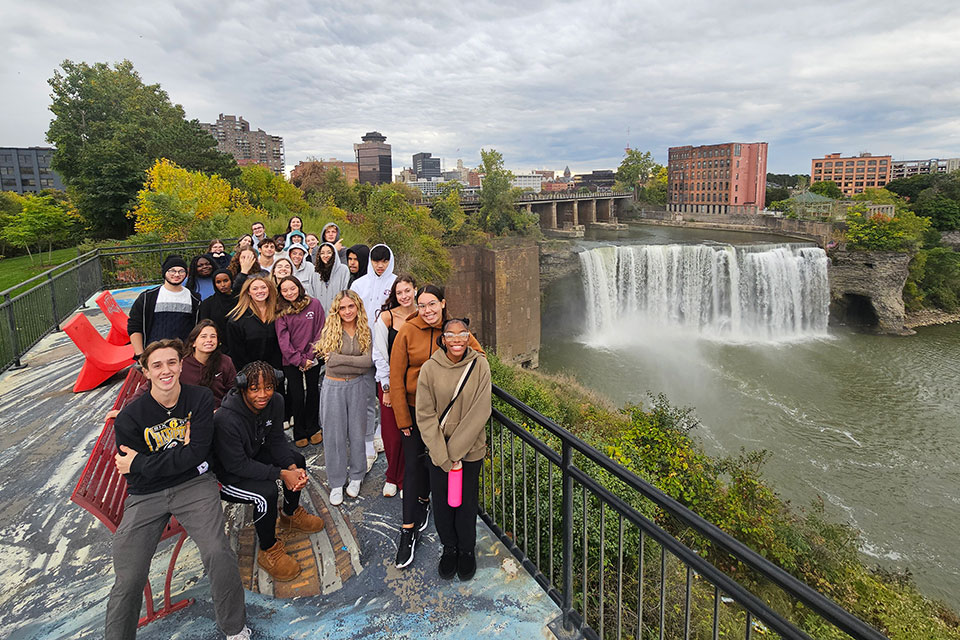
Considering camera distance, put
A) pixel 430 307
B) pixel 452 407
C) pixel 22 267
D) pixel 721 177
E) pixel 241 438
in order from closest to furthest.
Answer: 1. pixel 452 407
2. pixel 241 438
3. pixel 430 307
4. pixel 22 267
5. pixel 721 177

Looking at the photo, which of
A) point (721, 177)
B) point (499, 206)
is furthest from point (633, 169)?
point (499, 206)

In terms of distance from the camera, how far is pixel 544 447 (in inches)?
104

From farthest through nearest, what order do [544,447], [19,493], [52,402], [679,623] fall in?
[679,623] → [52,402] → [19,493] → [544,447]

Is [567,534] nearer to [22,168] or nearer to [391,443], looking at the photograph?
[391,443]

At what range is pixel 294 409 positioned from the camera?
4.66 meters

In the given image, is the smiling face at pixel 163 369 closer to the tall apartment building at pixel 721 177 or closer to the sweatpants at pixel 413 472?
the sweatpants at pixel 413 472

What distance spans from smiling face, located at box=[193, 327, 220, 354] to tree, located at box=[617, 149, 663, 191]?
261ft

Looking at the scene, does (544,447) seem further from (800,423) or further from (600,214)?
(600,214)

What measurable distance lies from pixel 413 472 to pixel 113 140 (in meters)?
26.0

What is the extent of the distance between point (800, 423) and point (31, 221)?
99.5ft

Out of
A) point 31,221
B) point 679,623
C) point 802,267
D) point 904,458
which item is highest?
point 31,221

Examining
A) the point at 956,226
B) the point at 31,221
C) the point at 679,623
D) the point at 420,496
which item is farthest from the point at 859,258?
the point at 31,221

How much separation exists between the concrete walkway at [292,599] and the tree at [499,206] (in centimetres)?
3651

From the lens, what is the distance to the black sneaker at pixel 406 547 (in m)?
3.10
